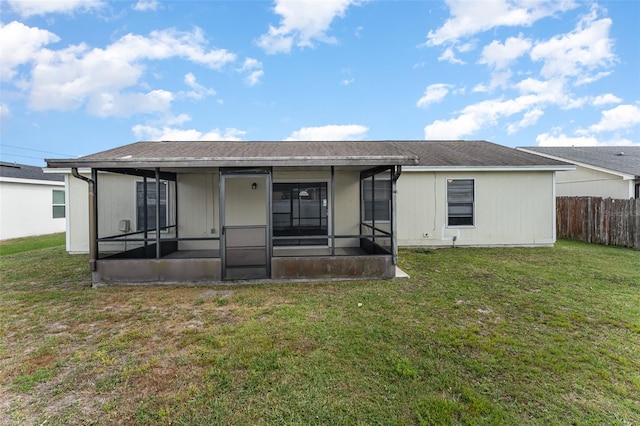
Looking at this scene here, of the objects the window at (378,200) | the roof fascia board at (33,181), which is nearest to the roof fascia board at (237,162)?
the window at (378,200)

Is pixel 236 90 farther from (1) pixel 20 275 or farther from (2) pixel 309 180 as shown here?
(1) pixel 20 275

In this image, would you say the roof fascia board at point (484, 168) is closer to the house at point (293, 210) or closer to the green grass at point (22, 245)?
the house at point (293, 210)

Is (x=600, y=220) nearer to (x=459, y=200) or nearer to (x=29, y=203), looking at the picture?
(x=459, y=200)

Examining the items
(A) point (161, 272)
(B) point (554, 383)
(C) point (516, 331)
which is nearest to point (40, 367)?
(A) point (161, 272)

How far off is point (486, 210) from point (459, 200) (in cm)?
83

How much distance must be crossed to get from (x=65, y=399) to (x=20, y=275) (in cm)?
545

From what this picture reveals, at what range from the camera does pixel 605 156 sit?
49.4ft

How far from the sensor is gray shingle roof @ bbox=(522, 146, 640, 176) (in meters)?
12.5

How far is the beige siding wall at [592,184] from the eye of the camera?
38.5ft

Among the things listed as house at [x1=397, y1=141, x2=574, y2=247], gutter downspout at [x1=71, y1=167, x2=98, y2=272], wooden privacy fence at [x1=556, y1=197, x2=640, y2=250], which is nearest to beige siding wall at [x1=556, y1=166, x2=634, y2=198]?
wooden privacy fence at [x1=556, y1=197, x2=640, y2=250]

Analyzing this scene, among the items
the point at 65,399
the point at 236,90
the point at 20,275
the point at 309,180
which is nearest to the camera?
the point at 65,399

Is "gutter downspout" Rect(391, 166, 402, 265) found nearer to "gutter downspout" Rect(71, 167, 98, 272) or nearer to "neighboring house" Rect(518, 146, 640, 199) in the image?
"gutter downspout" Rect(71, 167, 98, 272)

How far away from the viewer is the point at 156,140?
11.4 meters

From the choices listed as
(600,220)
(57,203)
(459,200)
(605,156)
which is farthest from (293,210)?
(605,156)
